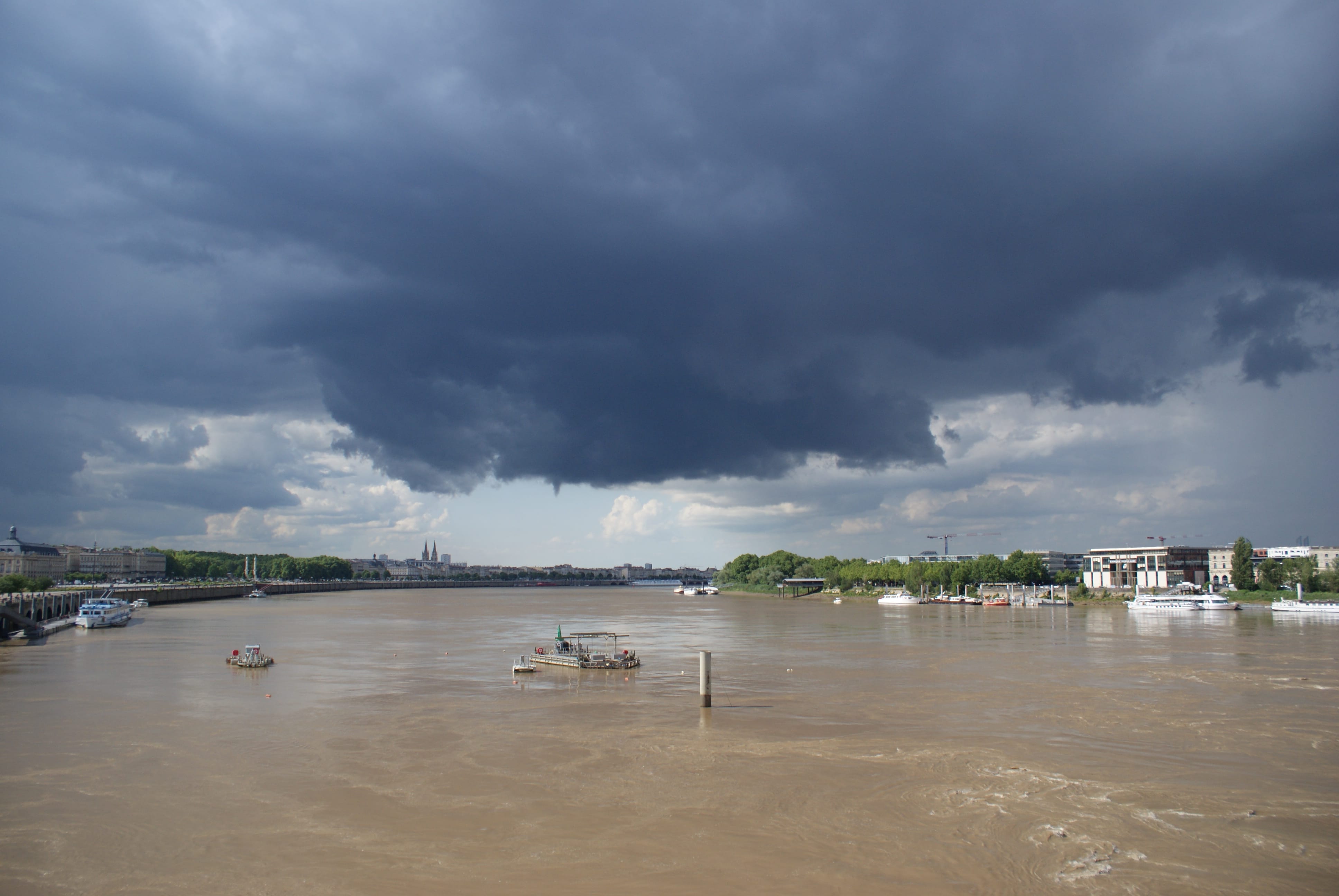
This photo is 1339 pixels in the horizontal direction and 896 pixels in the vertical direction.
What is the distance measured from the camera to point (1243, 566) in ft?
538

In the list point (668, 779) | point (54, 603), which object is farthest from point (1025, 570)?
point (668, 779)

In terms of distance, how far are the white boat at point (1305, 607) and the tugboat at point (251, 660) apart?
416 ft

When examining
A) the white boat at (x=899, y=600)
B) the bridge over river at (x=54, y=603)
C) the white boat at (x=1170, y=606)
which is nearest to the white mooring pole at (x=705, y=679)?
the bridge over river at (x=54, y=603)

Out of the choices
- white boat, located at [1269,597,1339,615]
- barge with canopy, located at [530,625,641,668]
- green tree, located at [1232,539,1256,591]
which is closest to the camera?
barge with canopy, located at [530,625,641,668]

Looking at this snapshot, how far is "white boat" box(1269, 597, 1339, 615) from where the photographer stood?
11100cm

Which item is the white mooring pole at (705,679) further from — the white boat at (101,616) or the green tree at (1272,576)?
the green tree at (1272,576)

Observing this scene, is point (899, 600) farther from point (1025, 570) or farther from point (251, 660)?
point (251, 660)

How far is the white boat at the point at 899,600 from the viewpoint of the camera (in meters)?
166

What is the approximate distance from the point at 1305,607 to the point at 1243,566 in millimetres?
55761

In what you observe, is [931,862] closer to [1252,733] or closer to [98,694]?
[1252,733]

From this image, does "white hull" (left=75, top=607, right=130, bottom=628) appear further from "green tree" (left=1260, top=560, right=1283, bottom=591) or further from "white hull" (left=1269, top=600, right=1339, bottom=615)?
"green tree" (left=1260, top=560, right=1283, bottom=591)

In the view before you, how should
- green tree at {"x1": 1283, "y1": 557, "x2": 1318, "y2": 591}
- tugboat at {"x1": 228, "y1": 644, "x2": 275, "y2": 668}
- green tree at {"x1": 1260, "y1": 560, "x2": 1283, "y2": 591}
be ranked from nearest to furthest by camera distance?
tugboat at {"x1": 228, "y1": 644, "x2": 275, "y2": 668}, green tree at {"x1": 1283, "y1": 557, "x2": 1318, "y2": 591}, green tree at {"x1": 1260, "y1": 560, "x2": 1283, "y2": 591}

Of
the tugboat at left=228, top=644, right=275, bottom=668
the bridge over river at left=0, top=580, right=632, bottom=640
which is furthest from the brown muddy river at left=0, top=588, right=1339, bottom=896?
the bridge over river at left=0, top=580, right=632, bottom=640

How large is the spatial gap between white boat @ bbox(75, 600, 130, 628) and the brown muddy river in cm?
3544
